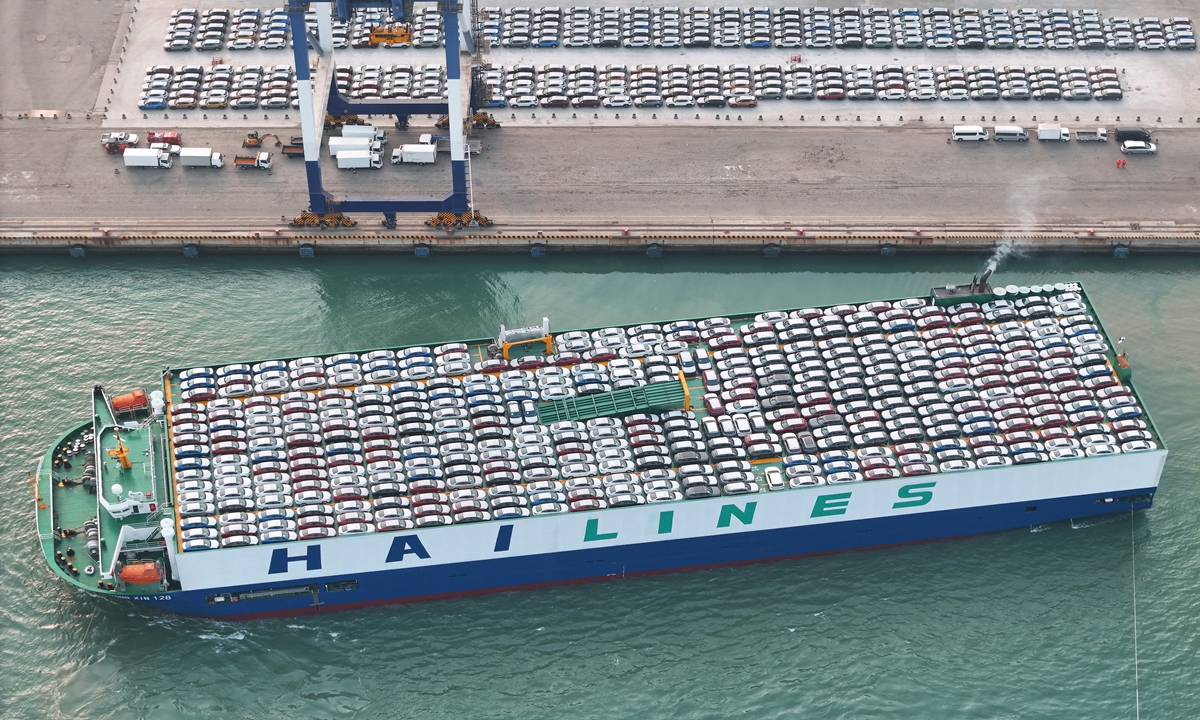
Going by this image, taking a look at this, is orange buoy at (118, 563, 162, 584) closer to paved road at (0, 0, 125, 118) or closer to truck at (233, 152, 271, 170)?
truck at (233, 152, 271, 170)

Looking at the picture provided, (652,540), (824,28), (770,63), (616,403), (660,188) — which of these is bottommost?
(652,540)

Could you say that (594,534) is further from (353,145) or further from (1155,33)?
(1155,33)

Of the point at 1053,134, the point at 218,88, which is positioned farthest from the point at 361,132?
the point at 1053,134

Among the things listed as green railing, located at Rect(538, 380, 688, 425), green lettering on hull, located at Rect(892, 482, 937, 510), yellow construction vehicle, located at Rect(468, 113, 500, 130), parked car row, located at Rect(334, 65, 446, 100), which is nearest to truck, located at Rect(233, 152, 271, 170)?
parked car row, located at Rect(334, 65, 446, 100)

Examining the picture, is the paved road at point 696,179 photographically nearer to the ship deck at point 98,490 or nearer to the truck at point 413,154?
the truck at point 413,154

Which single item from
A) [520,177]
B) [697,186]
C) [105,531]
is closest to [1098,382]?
[697,186]

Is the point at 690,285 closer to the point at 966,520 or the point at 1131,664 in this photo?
the point at 966,520
